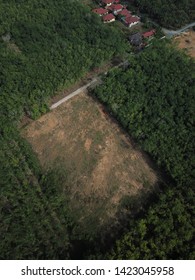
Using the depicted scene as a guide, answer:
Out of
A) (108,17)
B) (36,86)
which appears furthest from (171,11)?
(36,86)

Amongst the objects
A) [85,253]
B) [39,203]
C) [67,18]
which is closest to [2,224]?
[39,203]

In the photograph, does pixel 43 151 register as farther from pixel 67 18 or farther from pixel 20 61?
pixel 67 18

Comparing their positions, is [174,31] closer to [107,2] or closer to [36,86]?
[107,2]

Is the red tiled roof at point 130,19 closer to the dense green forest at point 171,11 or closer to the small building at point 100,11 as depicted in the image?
the dense green forest at point 171,11

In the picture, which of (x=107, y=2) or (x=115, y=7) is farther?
(x=107, y=2)

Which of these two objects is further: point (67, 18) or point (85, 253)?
point (67, 18)
